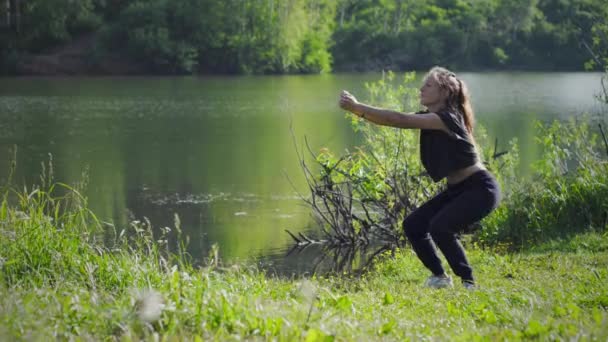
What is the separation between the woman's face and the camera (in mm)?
6941

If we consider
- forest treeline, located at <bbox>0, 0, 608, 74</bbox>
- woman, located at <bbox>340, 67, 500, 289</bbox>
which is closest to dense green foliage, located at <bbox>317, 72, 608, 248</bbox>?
woman, located at <bbox>340, 67, 500, 289</bbox>

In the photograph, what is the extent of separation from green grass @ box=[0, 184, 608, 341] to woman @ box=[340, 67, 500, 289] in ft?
1.73

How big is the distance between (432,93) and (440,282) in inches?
61.9

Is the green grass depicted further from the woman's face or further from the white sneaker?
the woman's face

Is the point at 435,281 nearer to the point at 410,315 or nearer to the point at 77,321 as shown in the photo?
the point at 410,315

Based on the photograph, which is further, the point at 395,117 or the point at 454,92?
the point at 454,92

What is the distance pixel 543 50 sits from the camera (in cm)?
9456

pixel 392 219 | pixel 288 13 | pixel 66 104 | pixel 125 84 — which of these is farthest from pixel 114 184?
pixel 288 13

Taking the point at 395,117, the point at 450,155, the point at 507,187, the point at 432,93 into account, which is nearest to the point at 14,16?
the point at 507,187

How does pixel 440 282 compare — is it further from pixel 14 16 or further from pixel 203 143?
pixel 14 16

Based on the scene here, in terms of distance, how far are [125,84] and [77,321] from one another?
176 ft

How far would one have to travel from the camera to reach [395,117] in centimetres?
675

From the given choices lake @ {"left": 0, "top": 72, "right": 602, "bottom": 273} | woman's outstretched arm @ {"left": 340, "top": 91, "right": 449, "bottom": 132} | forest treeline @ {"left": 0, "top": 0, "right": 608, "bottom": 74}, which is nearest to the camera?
woman's outstretched arm @ {"left": 340, "top": 91, "right": 449, "bottom": 132}

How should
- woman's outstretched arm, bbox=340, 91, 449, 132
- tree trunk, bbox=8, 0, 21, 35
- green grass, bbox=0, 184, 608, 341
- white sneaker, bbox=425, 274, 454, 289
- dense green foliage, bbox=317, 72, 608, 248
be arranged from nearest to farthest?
green grass, bbox=0, 184, 608, 341 < woman's outstretched arm, bbox=340, 91, 449, 132 < white sneaker, bbox=425, 274, 454, 289 < dense green foliage, bbox=317, 72, 608, 248 < tree trunk, bbox=8, 0, 21, 35
